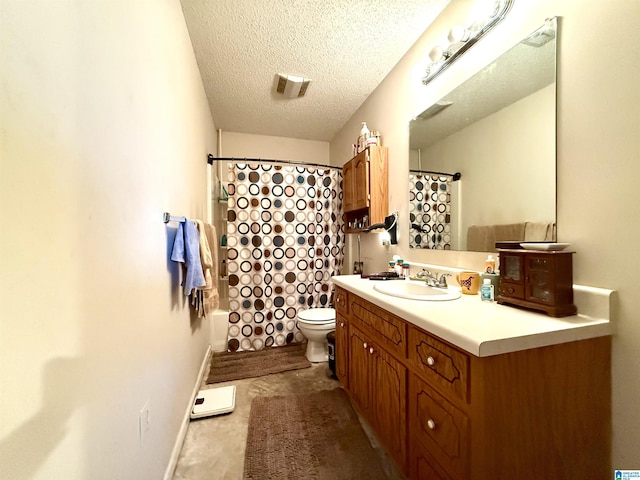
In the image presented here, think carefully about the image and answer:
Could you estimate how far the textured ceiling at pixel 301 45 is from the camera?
1469 mm

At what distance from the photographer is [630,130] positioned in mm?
800

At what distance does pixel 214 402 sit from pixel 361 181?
2.00 meters

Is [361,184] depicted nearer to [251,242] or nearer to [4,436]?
[251,242]

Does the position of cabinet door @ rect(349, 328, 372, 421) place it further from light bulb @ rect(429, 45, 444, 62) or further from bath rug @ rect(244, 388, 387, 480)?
light bulb @ rect(429, 45, 444, 62)

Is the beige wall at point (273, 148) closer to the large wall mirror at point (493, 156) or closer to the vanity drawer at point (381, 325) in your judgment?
the large wall mirror at point (493, 156)

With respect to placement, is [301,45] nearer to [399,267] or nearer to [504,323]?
[399,267]

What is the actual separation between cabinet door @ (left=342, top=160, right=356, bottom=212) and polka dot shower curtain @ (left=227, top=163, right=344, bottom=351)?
203 mm

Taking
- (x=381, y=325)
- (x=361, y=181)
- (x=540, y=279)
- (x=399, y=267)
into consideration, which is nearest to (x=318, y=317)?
(x=399, y=267)

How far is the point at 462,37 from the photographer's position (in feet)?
4.27

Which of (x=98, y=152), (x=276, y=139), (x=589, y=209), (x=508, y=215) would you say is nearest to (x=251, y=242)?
(x=276, y=139)

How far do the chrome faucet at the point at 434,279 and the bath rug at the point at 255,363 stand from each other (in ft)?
4.43

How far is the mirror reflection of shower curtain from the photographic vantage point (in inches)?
60.8

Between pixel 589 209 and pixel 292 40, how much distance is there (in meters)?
1.88

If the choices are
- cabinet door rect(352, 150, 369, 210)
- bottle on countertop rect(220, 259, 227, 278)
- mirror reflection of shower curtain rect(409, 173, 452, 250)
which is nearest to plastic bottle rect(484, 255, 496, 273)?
mirror reflection of shower curtain rect(409, 173, 452, 250)
